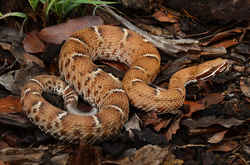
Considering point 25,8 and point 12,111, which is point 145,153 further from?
point 25,8

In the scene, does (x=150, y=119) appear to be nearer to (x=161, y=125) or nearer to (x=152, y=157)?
(x=161, y=125)

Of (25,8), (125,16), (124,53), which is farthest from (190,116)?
(25,8)

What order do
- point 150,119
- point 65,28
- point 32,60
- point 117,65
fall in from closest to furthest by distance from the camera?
point 150,119
point 32,60
point 65,28
point 117,65

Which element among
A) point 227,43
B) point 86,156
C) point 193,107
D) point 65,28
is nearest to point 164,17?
point 227,43

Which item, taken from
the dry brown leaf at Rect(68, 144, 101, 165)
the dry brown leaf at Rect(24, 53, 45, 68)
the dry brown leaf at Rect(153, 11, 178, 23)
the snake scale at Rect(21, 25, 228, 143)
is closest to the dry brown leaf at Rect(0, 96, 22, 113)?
the snake scale at Rect(21, 25, 228, 143)

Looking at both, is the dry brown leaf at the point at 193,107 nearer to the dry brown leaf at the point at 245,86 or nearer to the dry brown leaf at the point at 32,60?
the dry brown leaf at the point at 245,86

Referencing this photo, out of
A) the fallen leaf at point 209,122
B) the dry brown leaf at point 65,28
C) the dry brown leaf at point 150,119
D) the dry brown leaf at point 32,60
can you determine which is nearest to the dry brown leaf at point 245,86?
the fallen leaf at point 209,122
